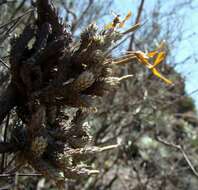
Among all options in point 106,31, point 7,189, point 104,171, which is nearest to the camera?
point 106,31

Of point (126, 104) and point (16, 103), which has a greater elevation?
point (126, 104)

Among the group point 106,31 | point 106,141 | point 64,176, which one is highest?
point 106,141

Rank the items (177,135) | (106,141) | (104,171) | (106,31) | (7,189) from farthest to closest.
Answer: (177,135) < (104,171) < (106,141) < (7,189) < (106,31)

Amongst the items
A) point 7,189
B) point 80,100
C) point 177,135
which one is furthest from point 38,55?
point 177,135

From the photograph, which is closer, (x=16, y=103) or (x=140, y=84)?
(x=16, y=103)

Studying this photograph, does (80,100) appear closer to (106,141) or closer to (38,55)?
(38,55)

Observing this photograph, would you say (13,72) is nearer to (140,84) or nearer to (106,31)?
(106,31)
